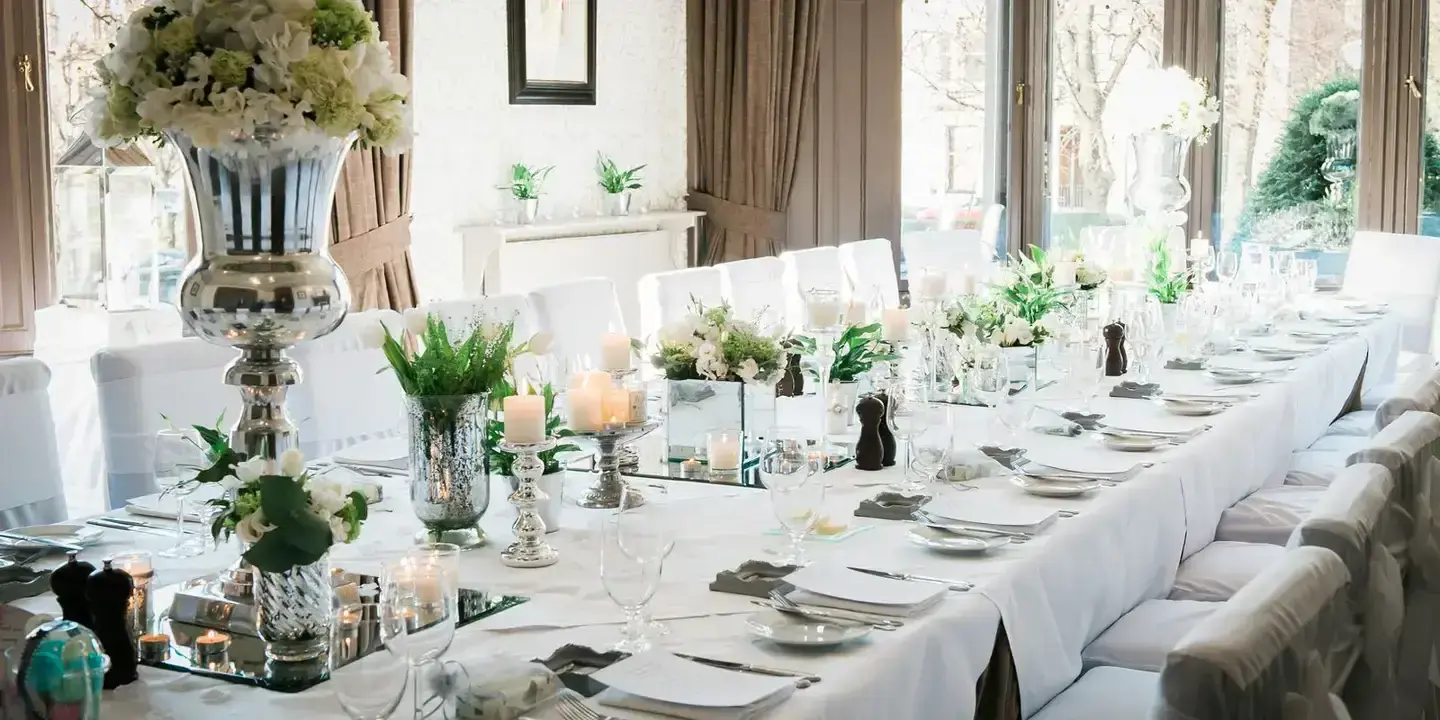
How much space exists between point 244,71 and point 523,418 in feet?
2.02

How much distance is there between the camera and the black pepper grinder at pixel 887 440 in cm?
282

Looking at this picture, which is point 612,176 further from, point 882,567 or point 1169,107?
point 882,567

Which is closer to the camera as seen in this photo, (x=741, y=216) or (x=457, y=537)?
(x=457, y=537)

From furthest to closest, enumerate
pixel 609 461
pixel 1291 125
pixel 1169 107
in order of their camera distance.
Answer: pixel 1291 125 < pixel 1169 107 < pixel 609 461

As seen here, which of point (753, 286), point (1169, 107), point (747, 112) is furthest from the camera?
point (747, 112)

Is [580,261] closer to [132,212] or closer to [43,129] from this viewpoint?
[132,212]

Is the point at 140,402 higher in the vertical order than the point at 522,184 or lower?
lower

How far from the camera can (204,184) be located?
6.47 feet

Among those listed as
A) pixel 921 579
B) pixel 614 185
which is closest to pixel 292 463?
pixel 921 579

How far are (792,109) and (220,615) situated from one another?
223 inches

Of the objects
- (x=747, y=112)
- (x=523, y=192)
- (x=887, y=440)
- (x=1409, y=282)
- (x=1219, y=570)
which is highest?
(x=747, y=112)

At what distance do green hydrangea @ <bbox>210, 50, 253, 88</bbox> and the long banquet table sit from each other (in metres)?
0.70

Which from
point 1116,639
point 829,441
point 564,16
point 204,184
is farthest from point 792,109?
point 204,184

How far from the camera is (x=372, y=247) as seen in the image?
5.27 metres
